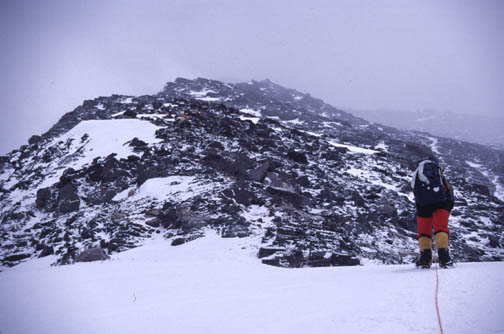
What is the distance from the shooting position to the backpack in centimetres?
491

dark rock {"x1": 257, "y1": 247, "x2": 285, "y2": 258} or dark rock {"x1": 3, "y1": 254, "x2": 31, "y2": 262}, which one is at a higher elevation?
dark rock {"x1": 257, "y1": 247, "x2": 285, "y2": 258}

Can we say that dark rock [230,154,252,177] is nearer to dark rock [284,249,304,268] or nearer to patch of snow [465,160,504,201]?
dark rock [284,249,304,268]

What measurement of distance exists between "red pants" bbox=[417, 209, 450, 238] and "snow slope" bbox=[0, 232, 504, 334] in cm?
74

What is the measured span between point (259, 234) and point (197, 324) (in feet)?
23.0

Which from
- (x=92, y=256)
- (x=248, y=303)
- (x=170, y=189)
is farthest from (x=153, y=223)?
(x=248, y=303)

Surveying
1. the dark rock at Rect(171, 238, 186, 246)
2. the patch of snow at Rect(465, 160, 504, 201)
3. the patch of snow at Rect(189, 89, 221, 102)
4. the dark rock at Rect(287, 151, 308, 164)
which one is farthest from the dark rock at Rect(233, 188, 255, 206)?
the patch of snow at Rect(189, 89, 221, 102)

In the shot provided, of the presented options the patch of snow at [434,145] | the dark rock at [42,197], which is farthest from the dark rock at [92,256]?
the patch of snow at [434,145]

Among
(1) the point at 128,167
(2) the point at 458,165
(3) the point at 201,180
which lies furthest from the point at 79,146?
(2) the point at 458,165

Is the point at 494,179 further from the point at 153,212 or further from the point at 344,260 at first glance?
the point at 153,212

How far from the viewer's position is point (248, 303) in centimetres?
355

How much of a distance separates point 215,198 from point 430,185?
8.86m

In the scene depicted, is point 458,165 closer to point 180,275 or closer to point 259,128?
point 259,128

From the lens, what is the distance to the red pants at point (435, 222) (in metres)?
4.79

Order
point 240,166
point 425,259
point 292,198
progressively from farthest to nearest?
1. point 240,166
2. point 292,198
3. point 425,259
